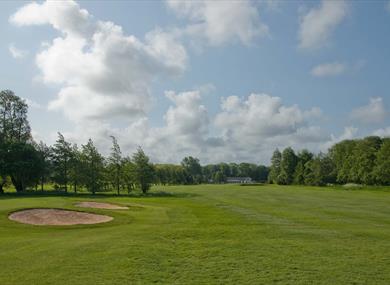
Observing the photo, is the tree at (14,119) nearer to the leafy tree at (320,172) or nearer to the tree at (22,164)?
the tree at (22,164)

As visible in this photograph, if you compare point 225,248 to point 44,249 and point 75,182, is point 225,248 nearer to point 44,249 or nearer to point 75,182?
point 44,249

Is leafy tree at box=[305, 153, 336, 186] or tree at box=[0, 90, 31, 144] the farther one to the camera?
leafy tree at box=[305, 153, 336, 186]

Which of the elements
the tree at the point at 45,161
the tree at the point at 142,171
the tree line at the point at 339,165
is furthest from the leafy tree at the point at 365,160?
the tree at the point at 45,161

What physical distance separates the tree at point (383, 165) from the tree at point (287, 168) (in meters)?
48.5

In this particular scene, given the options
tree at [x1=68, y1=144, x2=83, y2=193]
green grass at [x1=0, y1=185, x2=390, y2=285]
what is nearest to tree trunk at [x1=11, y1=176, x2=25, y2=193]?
tree at [x1=68, y1=144, x2=83, y2=193]

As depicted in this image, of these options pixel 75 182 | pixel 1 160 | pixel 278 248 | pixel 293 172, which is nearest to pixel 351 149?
pixel 293 172

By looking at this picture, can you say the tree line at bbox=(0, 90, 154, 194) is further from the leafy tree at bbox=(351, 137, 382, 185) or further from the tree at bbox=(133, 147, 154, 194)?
the leafy tree at bbox=(351, 137, 382, 185)

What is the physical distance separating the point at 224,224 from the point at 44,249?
11990 mm

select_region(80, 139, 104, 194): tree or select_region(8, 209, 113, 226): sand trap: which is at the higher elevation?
select_region(80, 139, 104, 194): tree

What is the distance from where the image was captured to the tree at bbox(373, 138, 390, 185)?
91794mm

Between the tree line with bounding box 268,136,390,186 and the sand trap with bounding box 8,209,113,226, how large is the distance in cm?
8407

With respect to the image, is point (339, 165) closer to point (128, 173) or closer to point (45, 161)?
point (128, 173)

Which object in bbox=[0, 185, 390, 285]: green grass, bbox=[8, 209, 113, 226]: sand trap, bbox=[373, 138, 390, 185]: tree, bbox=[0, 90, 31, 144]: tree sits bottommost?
bbox=[0, 185, 390, 285]: green grass

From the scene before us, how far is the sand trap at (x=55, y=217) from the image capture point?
81.9 feet
